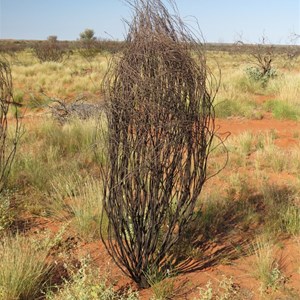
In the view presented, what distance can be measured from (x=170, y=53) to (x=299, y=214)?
7.46ft

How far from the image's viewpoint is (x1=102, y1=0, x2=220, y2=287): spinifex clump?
8.87ft

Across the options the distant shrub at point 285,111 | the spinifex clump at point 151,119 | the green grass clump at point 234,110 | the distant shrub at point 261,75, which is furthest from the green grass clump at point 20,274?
the distant shrub at point 261,75

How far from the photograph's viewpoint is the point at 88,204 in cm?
421

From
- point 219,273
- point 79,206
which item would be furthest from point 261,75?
point 219,273

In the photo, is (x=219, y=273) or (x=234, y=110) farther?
(x=234, y=110)

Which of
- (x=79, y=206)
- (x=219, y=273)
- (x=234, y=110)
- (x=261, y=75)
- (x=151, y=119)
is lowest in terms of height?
(x=219, y=273)

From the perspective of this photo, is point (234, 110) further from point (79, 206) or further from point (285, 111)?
point (79, 206)

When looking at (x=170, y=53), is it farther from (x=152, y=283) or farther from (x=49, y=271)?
(x=49, y=271)

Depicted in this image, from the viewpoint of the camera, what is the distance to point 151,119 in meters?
2.68

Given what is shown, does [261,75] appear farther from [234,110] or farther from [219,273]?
[219,273]

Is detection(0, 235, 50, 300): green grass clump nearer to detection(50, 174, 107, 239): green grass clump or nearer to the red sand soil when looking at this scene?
the red sand soil

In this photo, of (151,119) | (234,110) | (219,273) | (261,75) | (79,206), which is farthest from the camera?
(261,75)

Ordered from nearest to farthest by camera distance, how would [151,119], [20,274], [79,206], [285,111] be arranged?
[151,119], [20,274], [79,206], [285,111]

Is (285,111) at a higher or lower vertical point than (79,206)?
higher
